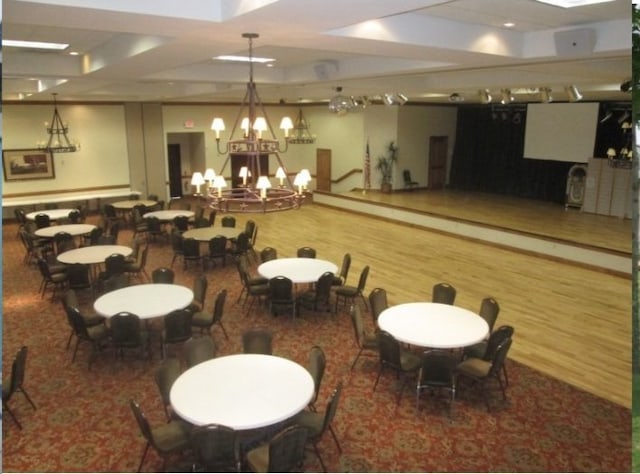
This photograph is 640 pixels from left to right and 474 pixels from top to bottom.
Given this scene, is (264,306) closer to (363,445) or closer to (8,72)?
(363,445)

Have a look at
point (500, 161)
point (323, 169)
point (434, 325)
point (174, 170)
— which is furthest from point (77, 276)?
point (500, 161)

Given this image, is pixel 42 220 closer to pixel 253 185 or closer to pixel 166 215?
pixel 166 215

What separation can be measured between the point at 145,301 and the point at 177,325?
2.49 feet

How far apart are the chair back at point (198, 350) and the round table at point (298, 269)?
2.61m

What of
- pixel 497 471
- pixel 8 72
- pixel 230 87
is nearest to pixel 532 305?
pixel 497 471

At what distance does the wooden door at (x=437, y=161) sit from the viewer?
1955cm

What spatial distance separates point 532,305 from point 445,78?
4715 millimetres

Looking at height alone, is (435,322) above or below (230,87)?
below

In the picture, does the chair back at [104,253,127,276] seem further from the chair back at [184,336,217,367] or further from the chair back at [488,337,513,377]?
the chair back at [488,337,513,377]

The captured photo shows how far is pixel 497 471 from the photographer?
4.74 m

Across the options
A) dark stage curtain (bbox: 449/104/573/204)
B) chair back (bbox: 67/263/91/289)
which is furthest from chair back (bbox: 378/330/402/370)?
dark stage curtain (bbox: 449/104/573/204)

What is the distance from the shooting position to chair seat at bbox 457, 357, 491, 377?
5.65 m

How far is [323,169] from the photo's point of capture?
2106 centimetres

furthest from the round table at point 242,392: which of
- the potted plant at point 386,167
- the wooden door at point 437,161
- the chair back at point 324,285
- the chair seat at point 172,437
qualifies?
the wooden door at point 437,161
